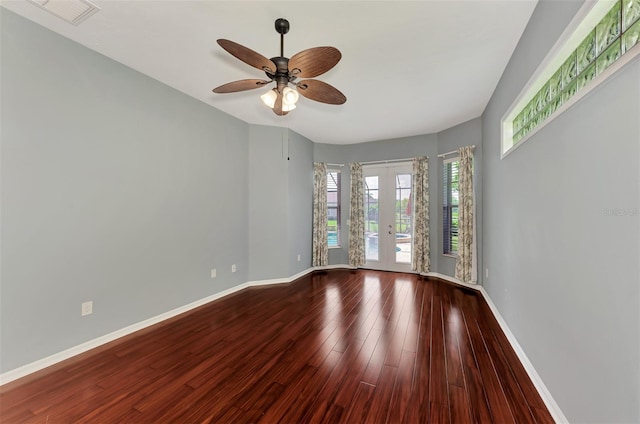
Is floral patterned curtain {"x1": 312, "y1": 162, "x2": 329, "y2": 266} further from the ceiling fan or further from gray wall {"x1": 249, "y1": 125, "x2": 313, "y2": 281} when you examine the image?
the ceiling fan

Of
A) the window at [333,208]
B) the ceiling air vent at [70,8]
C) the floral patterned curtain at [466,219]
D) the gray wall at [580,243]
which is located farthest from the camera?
the window at [333,208]

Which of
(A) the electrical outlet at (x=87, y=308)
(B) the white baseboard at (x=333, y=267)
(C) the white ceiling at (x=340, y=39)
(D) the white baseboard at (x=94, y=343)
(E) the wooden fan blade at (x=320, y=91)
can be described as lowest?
(D) the white baseboard at (x=94, y=343)

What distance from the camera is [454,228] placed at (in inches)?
186

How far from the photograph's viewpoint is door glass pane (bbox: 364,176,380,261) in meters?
5.65

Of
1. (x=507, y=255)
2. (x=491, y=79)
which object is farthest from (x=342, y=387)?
(x=491, y=79)

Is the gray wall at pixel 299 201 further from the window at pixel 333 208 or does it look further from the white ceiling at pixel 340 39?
the white ceiling at pixel 340 39

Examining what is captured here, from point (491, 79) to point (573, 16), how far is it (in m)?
1.71

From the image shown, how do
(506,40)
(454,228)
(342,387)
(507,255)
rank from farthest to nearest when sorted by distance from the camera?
1. (454,228)
2. (507,255)
3. (506,40)
4. (342,387)

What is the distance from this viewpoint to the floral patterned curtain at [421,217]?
5008mm

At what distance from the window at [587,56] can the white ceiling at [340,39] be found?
582 millimetres

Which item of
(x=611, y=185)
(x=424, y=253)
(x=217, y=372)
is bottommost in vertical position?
(x=217, y=372)

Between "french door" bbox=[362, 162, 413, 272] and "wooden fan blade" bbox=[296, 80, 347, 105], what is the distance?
11.6 ft

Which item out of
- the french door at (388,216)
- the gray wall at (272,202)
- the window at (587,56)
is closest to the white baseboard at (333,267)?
the french door at (388,216)

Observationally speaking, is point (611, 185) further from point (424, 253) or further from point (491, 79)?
point (424, 253)
